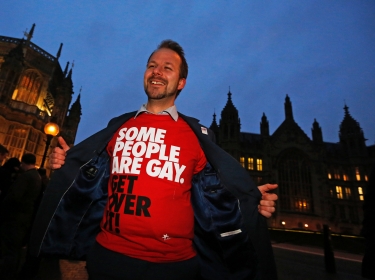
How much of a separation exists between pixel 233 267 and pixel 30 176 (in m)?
4.40

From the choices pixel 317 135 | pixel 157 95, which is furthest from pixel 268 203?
pixel 317 135

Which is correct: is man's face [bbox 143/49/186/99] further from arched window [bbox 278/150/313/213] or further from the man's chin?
arched window [bbox 278/150/313/213]

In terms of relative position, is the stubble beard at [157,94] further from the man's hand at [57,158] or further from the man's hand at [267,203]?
the man's hand at [267,203]

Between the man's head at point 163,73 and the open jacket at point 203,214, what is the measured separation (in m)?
0.47

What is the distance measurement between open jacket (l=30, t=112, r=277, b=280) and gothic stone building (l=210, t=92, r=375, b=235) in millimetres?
32656

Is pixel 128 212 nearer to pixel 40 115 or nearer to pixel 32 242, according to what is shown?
pixel 32 242

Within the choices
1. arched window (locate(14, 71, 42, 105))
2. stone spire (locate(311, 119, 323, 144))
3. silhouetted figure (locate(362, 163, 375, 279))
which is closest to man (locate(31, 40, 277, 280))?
silhouetted figure (locate(362, 163, 375, 279))

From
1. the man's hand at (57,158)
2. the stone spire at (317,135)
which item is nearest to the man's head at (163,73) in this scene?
the man's hand at (57,158)

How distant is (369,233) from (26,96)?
26926 millimetres

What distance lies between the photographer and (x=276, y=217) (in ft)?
102

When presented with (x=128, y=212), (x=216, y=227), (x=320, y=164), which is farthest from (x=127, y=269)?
(x=320, y=164)

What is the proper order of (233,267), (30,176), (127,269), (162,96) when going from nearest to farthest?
(127,269), (233,267), (162,96), (30,176)

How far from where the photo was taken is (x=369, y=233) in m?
2.31

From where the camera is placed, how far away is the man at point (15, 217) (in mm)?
3875
